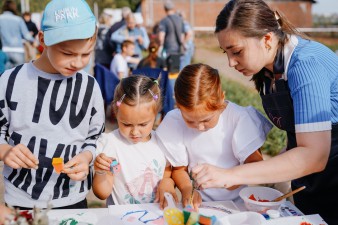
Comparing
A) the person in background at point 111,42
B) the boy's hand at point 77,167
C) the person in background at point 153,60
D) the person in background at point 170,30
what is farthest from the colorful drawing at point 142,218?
the person in background at point 170,30

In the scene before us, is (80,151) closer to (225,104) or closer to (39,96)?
(39,96)

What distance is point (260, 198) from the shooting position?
5.37 feet

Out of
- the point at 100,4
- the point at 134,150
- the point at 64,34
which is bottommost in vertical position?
the point at 100,4

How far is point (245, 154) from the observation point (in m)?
1.73

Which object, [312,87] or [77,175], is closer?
[312,87]

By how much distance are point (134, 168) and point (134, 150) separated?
0.09m

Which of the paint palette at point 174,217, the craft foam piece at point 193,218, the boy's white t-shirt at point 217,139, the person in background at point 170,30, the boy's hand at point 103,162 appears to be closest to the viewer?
the craft foam piece at point 193,218

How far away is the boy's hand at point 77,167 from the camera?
1485 millimetres

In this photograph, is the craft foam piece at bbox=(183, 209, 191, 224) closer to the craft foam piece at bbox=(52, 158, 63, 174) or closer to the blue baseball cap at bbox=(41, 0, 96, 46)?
the craft foam piece at bbox=(52, 158, 63, 174)

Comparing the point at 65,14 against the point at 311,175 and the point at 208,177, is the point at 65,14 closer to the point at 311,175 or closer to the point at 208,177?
the point at 208,177

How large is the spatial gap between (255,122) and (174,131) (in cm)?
38

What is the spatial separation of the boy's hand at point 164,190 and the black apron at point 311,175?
544 millimetres

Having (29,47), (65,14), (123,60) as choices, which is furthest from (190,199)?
(29,47)

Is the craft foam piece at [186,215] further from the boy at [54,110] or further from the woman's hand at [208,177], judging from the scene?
the boy at [54,110]
